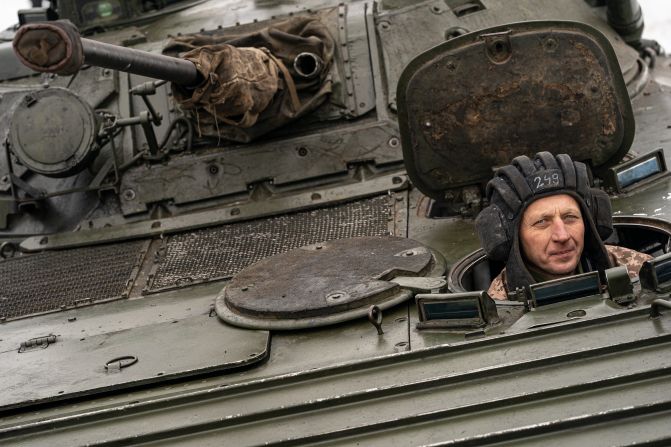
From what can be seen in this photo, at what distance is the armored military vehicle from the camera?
16.6 feet

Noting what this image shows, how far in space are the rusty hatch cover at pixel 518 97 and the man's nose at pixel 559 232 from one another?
102 cm

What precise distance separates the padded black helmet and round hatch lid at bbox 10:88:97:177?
117 inches

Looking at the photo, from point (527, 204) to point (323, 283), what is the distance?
1003 mm

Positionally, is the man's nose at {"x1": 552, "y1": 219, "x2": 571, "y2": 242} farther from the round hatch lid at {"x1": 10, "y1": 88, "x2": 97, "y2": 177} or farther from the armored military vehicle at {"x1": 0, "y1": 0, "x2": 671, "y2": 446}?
the round hatch lid at {"x1": 10, "y1": 88, "x2": 97, "y2": 177}

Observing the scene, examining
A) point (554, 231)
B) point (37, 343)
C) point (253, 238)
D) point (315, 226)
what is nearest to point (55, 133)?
point (253, 238)

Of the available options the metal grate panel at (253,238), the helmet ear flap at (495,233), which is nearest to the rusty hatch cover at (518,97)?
the metal grate panel at (253,238)

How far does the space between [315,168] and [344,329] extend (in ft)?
7.31

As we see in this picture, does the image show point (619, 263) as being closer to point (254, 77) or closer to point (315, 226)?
point (315, 226)

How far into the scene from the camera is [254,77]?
767 centimetres

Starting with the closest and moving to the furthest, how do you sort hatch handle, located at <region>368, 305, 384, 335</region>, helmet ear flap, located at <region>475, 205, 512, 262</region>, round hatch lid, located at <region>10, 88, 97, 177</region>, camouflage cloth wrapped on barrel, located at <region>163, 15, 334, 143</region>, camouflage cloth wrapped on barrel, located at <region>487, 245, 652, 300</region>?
hatch handle, located at <region>368, 305, 384, 335</region> < helmet ear flap, located at <region>475, 205, 512, 262</region> < camouflage cloth wrapped on barrel, located at <region>487, 245, 652, 300</region> < camouflage cloth wrapped on barrel, located at <region>163, 15, 334, 143</region> < round hatch lid, located at <region>10, 88, 97, 177</region>

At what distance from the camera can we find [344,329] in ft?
19.2

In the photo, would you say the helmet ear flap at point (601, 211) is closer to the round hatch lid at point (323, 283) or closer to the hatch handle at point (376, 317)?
the round hatch lid at point (323, 283)

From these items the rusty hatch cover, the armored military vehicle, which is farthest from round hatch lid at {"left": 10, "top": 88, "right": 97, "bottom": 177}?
the rusty hatch cover

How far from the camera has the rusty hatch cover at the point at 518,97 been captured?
22.3 feet
